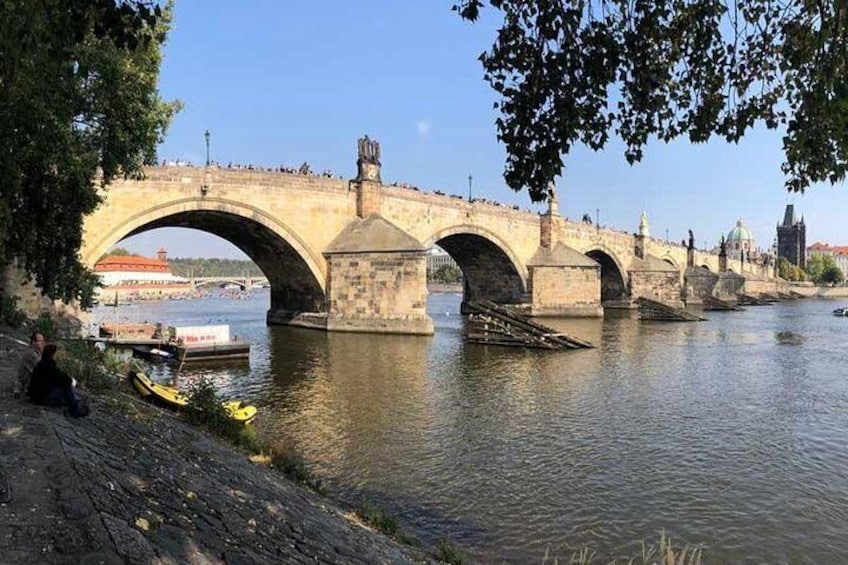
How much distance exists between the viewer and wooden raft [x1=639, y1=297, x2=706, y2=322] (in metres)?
47.4

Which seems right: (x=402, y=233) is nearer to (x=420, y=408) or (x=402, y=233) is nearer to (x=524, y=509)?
(x=420, y=408)

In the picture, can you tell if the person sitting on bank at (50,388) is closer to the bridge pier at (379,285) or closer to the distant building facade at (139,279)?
the bridge pier at (379,285)

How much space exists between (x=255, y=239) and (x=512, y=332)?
51.0ft

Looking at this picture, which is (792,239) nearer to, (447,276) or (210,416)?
(447,276)

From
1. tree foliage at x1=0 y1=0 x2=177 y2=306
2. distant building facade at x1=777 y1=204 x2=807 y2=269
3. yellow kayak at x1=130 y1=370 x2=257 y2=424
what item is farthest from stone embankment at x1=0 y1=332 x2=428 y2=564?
distant building facade at x1=777 y1=204 x2=807 y2=269

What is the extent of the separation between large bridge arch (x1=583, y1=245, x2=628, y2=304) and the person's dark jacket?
59132 millimetres

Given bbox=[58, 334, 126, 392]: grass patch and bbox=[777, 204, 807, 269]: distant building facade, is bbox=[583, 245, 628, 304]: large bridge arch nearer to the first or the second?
bbox=[58, 334, 126, 392]: grass patch

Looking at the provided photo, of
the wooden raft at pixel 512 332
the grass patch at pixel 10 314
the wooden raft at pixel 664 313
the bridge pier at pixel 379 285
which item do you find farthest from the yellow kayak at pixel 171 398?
the wooden raft at pixel 664 313

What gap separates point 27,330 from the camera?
16.3 meters

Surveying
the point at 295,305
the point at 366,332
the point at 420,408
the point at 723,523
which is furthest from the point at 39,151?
the point at 295,305

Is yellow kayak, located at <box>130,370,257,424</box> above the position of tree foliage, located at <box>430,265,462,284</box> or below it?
below

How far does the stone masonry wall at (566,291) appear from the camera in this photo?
1858 inches

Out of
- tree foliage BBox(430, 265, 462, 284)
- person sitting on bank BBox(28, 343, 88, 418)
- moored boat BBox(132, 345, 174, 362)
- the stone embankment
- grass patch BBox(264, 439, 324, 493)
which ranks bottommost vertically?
grass patch BBox(264, 439, 324, 493)

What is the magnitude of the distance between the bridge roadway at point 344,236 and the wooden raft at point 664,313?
16.9ft
